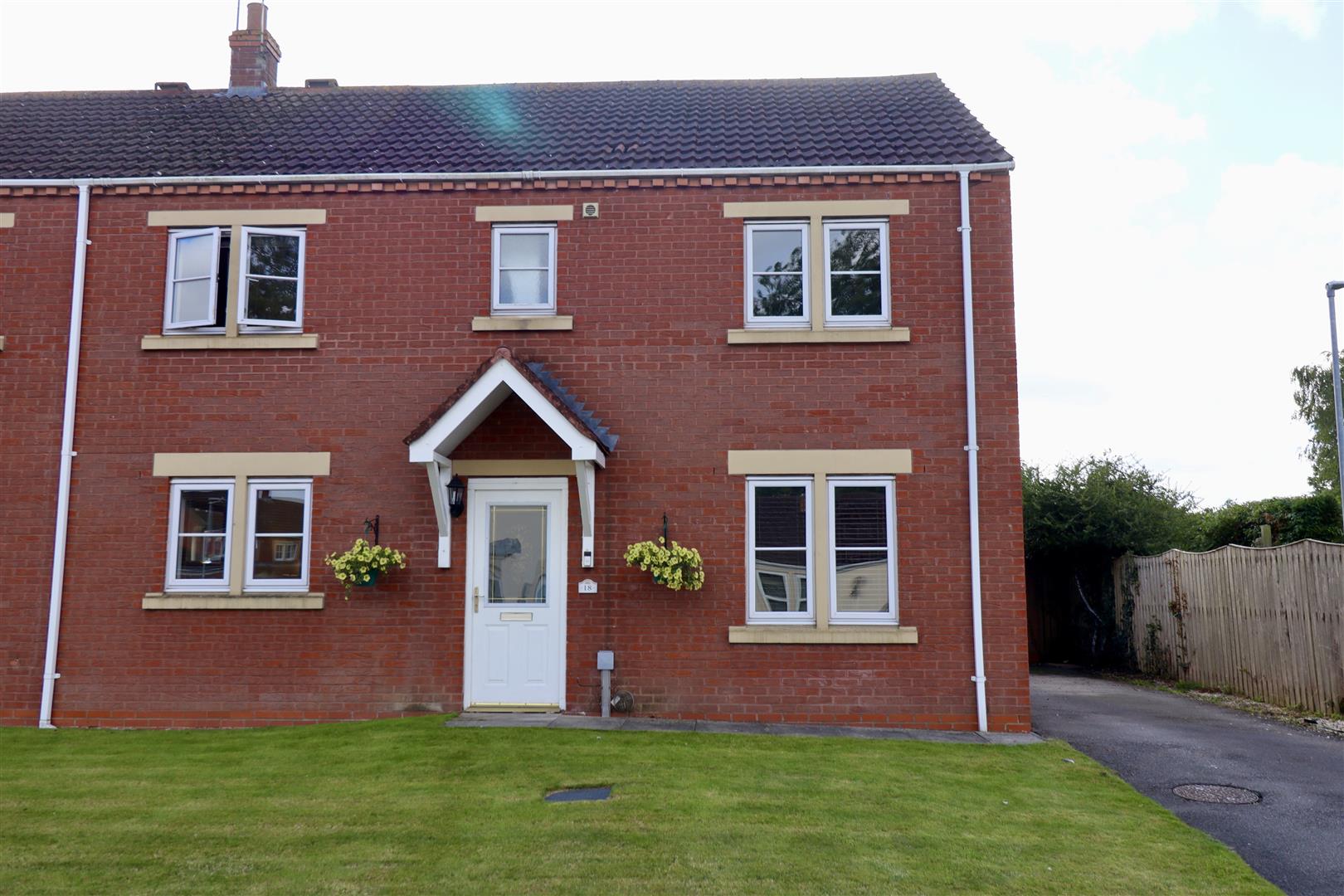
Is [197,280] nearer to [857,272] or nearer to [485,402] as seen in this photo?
[485,402]

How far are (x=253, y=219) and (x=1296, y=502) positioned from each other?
15964 millimetres

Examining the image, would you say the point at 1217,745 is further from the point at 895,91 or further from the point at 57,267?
the point at 57,267

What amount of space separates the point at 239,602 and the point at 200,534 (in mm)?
951

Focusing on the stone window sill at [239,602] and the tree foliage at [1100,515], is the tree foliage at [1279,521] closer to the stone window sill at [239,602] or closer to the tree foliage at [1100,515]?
the tree foliage at [1100,515]

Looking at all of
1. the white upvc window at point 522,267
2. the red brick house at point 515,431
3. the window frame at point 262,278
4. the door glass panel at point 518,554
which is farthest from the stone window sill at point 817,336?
the window frame at point 262,278

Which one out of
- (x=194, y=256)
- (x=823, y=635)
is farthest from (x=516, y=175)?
(x=823, y=635)

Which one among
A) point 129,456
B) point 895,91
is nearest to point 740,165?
point 895,91

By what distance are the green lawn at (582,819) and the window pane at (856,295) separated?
15.4 feet

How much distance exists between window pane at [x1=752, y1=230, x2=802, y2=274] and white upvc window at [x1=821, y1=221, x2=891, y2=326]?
Answer: 1.12ft

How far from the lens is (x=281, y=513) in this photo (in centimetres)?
1171

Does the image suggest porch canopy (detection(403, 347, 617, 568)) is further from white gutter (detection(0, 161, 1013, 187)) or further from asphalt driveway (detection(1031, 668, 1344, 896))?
asphalt driveway (detection(1031, 668, 1344, 896))

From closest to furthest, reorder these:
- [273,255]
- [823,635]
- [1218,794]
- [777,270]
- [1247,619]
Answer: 1. [1218,794]
2. [823,635]
3. [777,270]
4. [273,255]
5. [1247,619]

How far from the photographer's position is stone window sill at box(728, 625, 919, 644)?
1111 cm

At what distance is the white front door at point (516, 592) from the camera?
11375 millimetres
